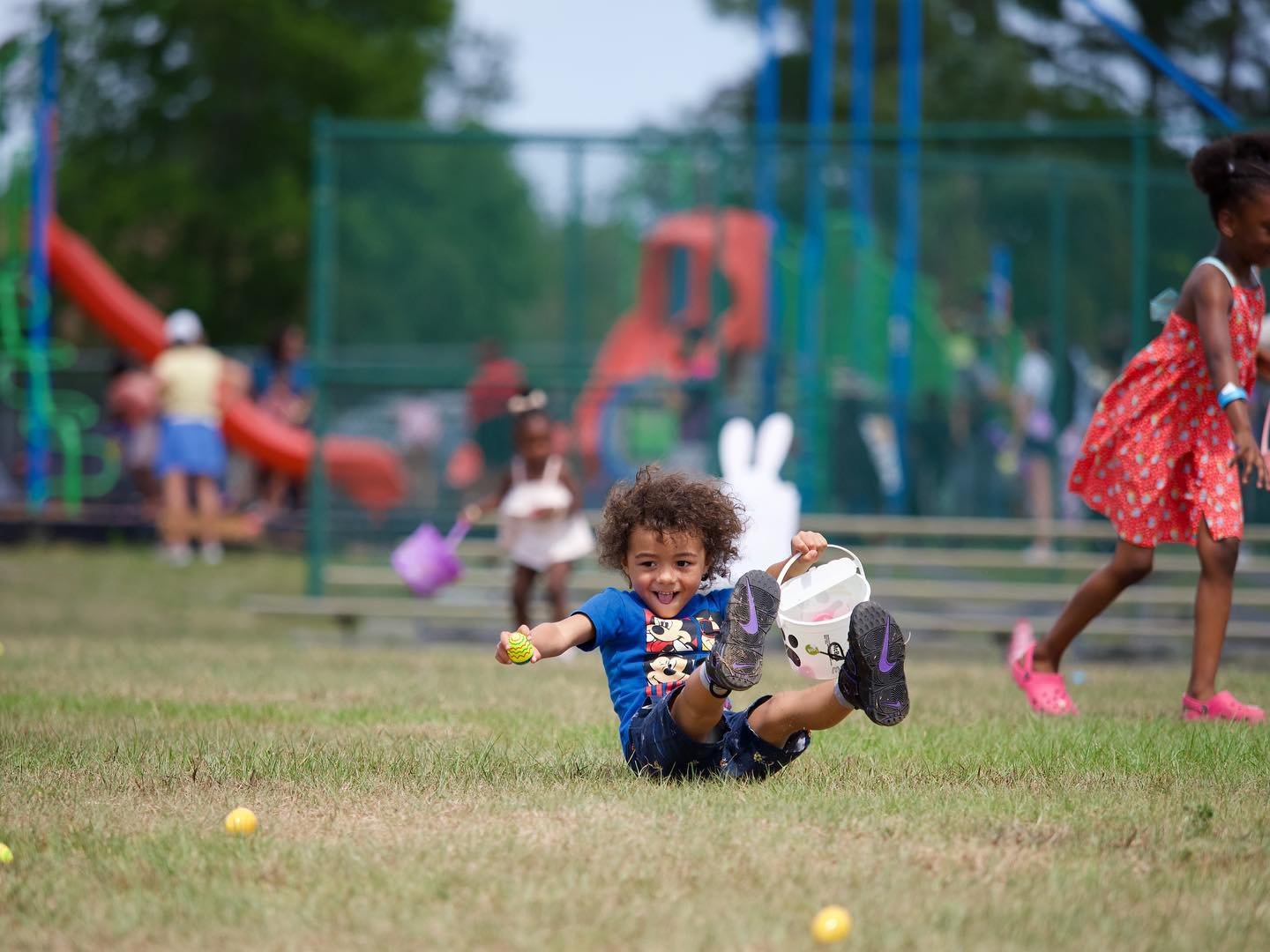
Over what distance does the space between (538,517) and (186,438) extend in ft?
23.6

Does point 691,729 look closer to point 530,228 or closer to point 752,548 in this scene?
point 752,548

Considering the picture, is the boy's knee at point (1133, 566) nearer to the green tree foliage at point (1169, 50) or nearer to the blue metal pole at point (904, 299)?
the blue metal pole at point (904, 299)

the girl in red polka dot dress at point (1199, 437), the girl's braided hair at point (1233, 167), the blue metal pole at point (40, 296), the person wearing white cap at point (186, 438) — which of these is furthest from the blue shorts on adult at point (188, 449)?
the girl's braided hair at point (1233, 167)

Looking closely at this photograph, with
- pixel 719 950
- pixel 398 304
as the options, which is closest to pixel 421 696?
pixel 719 950

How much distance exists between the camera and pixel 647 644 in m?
4.70

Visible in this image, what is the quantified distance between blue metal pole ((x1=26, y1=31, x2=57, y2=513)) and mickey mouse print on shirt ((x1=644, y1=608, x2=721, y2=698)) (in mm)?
13800

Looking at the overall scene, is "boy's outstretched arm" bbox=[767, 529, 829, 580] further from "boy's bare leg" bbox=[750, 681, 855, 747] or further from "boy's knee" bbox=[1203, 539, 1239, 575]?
"boy's knee" bbox=[1203, 539, 1239, 575]

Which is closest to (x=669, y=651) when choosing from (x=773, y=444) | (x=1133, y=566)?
(x=1133, y=566)

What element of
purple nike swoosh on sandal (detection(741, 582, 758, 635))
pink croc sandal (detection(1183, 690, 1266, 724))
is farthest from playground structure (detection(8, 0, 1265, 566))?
purple nike swoosh on sandal (detection(741, 582, 758, 635))

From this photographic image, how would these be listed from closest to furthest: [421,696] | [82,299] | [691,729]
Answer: [691,729] → [421,696] → [82,299]

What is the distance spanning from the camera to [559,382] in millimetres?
11047

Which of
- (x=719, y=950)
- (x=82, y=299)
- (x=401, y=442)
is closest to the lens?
(x=719, y=950)

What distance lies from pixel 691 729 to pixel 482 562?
752 centimetres

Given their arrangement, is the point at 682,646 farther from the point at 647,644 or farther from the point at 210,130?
the point at 210,130
